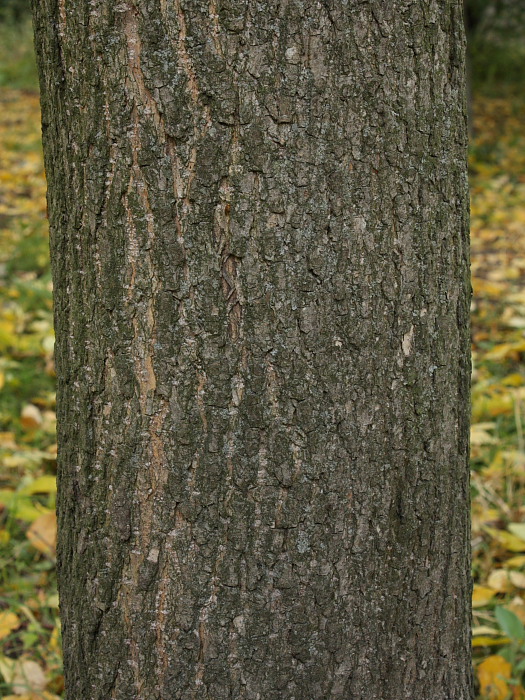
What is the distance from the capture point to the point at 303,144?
1.04 metres

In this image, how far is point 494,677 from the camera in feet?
5.54

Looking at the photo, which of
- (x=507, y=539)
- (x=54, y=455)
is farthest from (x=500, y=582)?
(x=54, y=455)

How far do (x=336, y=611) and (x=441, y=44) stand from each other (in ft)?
2.97

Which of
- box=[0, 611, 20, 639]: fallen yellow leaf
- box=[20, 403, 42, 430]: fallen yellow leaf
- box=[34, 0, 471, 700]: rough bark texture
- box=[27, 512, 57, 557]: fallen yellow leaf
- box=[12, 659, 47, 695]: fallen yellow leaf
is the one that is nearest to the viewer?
box=[34, 0, 471, 700]: rough bark texture

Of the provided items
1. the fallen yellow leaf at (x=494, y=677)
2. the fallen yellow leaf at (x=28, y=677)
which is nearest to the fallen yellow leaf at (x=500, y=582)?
the fallen yellow leaf at (x=494, y=677)

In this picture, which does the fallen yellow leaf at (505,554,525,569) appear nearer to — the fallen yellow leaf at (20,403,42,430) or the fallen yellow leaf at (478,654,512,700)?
the fallen yellow leaf at (478,654,512,700)

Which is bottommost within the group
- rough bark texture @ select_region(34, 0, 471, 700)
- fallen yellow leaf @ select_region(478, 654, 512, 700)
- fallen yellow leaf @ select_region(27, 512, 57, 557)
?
fallen yellow leaf @ select_region(27, 512, 57, 557)

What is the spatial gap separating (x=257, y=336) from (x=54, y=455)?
1744 millimetres

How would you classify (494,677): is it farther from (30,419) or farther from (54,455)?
(30,419)

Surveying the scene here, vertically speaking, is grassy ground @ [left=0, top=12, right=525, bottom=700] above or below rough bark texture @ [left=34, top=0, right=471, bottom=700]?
below

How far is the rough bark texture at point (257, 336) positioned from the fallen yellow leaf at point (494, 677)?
51cm

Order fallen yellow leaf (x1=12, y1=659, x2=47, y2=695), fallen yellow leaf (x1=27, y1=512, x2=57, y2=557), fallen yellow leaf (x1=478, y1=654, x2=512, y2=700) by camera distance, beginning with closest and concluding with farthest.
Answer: fallen yellow leaf (x1=478, y1=654, x2=512, y2=700)
fallen yellow leaf (x1=12, y1=659, x2=47, y2=695)
fallen yellow leaf (x1=27, y1=512, x2=57, y2=557)

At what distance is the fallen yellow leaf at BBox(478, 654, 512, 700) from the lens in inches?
65.5

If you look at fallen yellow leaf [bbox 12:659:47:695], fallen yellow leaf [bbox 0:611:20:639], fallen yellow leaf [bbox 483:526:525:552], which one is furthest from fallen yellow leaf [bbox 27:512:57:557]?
fallen yellow leaf [bbox 483:526:525:552]
